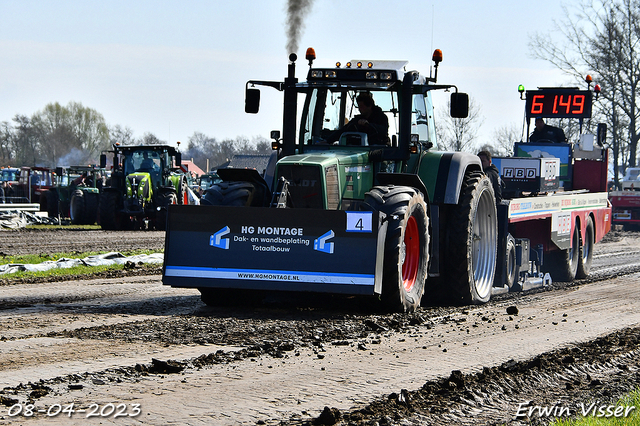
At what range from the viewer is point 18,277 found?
12844 millimetres

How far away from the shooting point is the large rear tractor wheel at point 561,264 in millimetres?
14406

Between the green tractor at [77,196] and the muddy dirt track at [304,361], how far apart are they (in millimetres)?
18905

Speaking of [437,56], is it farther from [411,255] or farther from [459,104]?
[411,255]

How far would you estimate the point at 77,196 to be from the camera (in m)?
28.8

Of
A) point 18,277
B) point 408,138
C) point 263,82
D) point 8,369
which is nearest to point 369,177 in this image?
point 408,138

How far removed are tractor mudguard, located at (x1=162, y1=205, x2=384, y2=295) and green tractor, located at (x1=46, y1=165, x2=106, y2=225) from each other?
20.6 metres

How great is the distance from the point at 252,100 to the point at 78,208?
66.9 feet

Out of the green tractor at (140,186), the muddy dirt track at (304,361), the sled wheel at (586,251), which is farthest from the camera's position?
the green tractor at (140,186)

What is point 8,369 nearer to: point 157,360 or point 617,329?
point 157,360

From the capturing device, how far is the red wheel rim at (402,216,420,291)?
912cm

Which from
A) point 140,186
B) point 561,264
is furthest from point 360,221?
point 140,186

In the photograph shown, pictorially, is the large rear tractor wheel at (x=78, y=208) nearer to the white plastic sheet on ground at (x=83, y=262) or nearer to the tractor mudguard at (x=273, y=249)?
the white plastic sheet on ground at (x=83, y=262)

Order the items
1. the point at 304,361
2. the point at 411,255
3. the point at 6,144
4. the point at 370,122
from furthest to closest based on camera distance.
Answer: the point at 6,144 → the point at 370,122 → the point at 411,255 → the point at 304,361

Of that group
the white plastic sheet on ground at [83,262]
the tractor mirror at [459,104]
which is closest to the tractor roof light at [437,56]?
the tractor mirror at [459,104]
